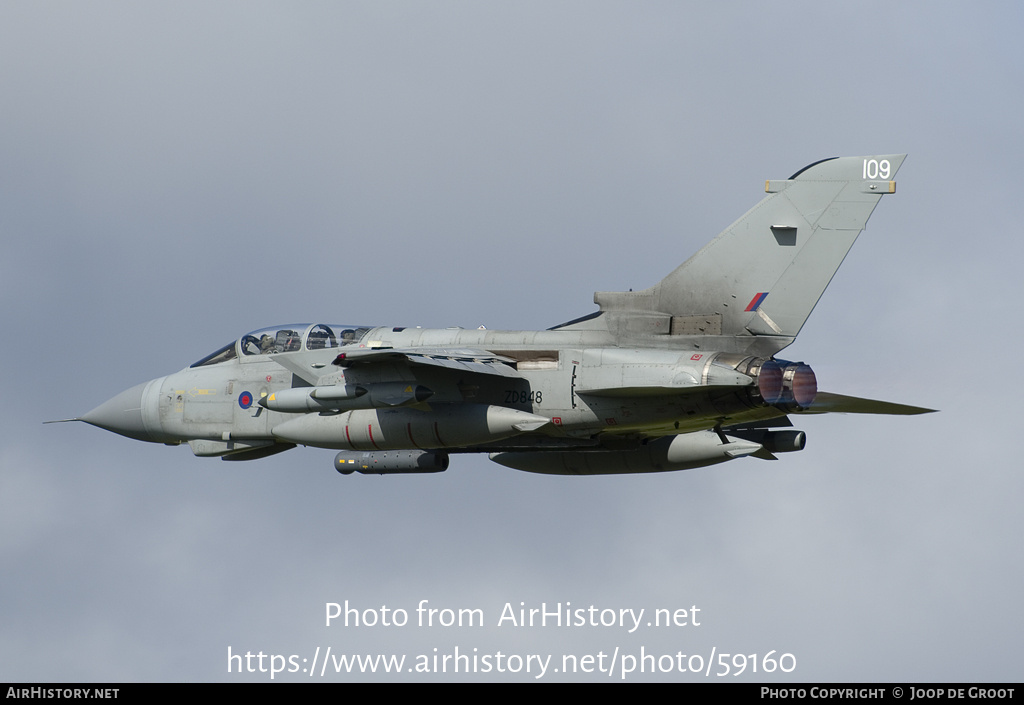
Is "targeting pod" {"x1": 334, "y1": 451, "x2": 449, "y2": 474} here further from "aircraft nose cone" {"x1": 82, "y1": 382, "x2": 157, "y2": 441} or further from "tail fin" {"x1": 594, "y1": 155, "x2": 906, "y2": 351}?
"tail fin" {"x1": 594, "y1": 155, "x2": 906, "y2": 351}

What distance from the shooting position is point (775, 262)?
2522cm

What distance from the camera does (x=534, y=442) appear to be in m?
27.4

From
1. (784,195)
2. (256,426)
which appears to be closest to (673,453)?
(784,195)

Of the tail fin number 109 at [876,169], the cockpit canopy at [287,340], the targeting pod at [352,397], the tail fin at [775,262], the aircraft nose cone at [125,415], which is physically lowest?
the aircraft nose cone at [125,415]

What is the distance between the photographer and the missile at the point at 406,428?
25516mm

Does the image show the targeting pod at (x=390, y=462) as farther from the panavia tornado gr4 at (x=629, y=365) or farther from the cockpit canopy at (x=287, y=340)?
the cockpit canopy at (x=287, y=340)

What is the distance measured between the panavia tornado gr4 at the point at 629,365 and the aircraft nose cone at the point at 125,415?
3.03 meters

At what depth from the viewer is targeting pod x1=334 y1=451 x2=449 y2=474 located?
2803 cm

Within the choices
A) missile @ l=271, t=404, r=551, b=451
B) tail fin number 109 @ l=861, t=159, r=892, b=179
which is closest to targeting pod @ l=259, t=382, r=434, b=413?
missile @ l=271, t=404, r=551, b=451

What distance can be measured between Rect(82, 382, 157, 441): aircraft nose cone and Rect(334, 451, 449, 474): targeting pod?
3.79 meters

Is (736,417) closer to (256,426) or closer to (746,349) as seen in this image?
(746,349)

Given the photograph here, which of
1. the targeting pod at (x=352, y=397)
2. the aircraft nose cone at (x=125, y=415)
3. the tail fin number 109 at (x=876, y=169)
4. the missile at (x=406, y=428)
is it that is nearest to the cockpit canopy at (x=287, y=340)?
the aircraft nose cone at (x=125, y=415)

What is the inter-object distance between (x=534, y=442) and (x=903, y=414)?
626 cm

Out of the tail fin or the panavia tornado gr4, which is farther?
the tail fin
